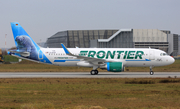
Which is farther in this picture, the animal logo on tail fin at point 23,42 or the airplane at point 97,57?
the animal logo on tail fin at point 23,42

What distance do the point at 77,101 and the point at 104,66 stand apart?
1743 cm

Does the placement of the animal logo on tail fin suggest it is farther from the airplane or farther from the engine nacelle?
the engine nacelle

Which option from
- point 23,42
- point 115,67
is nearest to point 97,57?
point 115,67

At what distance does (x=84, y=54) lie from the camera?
102 ft

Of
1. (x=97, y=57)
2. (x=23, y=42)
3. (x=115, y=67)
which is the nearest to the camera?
(x=115, y=67)

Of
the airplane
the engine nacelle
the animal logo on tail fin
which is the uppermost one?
the animal logo on tail fin

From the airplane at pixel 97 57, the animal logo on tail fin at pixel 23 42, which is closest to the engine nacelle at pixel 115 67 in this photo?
the airplane at pixel 97 57

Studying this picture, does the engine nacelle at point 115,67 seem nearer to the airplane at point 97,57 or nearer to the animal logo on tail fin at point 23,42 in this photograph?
the airplane at point 97,57

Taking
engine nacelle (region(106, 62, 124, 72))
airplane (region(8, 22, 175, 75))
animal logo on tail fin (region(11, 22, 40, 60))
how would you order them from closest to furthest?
1. engine nacelle (region(106, 62, 124, 72))
2. airplane (region(8, 22, 175, 75))
3. animal logo on tail fin (region(11, 22, 40, 60))

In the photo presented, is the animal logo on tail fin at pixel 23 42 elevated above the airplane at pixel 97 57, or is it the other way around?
the animal logo on tail fin at pixel 23 42

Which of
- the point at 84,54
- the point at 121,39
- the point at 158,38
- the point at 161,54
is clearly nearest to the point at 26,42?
the point at 84,54

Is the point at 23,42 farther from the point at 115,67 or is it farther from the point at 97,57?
the point at 115,67

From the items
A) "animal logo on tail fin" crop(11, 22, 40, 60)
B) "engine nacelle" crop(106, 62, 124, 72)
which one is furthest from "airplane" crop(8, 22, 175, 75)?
"engine nacelle" crop(106, 62, 124, 72)

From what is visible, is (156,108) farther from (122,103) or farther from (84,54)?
(84,54)
